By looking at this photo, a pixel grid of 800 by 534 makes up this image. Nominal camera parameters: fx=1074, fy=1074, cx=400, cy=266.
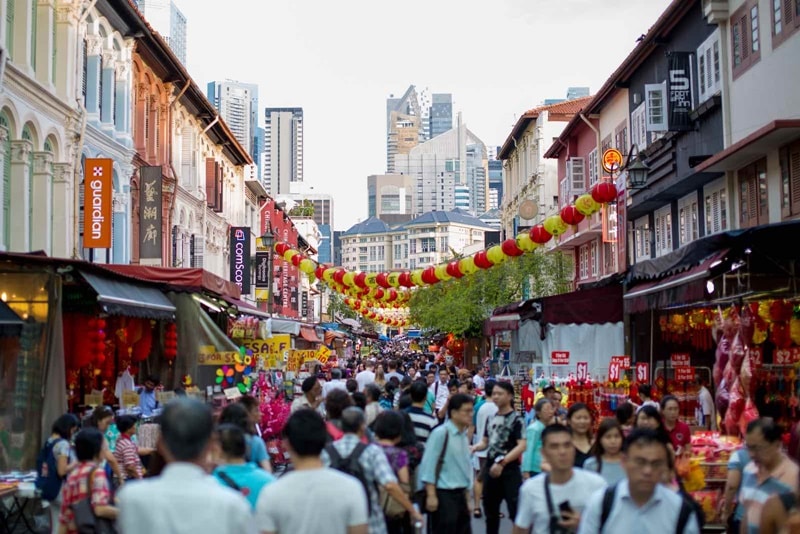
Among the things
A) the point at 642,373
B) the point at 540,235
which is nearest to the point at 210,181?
the point at 540,235

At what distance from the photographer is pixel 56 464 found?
402 inches

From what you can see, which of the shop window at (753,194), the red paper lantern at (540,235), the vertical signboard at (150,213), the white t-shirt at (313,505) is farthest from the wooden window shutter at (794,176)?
the white t-shirt at (313,505)

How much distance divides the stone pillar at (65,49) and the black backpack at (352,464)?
18447 millimetres

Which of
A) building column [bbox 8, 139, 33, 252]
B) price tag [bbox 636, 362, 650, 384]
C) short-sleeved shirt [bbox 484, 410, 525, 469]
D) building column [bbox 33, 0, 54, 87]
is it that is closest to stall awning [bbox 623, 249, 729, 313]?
price tag [bbox 636, 362, 650, 384]

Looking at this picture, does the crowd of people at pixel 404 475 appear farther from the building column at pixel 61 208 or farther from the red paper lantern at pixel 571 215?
the building column at pixel 61 208

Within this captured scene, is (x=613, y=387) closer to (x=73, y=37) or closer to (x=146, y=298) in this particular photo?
(x=146, y=298)

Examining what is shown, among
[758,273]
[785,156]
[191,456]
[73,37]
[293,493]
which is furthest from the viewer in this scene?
[73,37]

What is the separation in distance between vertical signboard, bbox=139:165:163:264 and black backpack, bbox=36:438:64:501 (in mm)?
18203

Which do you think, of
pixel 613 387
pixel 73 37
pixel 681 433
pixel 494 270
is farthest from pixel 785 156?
pixel 494 270

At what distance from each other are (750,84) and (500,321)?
A: 10808 mm

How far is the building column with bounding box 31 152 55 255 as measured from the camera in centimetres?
Answer: 2306

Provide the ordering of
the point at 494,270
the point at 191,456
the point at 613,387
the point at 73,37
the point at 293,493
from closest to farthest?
the point at 191,456, the point at 293,493, the point at 613,387, the point at 73,37, the point at 494,270

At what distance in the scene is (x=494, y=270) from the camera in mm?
43750

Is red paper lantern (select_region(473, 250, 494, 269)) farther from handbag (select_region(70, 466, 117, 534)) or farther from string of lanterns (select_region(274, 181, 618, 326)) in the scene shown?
handbag (select_region(70, 466, 117, 534))
